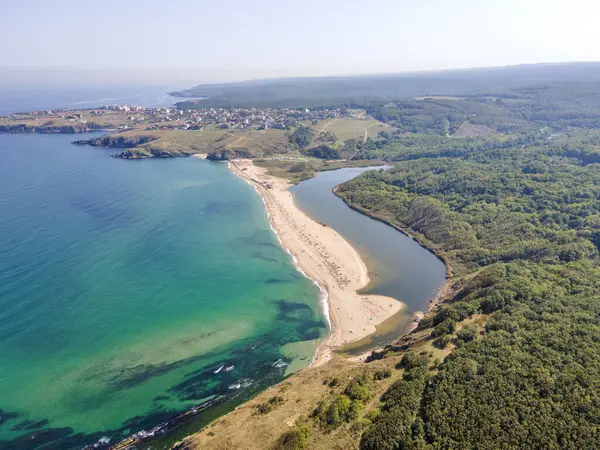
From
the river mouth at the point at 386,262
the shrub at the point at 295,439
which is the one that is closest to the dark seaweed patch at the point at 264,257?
the river mouth at the point at 386,262

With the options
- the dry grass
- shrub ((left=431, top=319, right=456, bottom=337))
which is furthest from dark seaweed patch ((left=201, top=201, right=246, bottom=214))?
shrub ((left=431, top=319, right=456, bottom=337))

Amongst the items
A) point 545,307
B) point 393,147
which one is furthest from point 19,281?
point 393,147

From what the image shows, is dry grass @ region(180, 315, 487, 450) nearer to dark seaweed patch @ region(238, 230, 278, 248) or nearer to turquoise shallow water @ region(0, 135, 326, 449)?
turquoise shallow water @ region(0, 135, 326, 449)

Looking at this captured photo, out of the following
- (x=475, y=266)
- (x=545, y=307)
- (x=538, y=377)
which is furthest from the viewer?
(x=475, y=266)

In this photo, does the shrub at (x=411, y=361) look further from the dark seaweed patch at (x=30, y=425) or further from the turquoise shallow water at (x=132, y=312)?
the dark seaweed patch at (x=30, y=425)

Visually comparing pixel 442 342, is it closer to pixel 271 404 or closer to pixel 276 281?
pixel 271 404

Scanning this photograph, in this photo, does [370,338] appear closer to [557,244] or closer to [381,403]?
[381,403]
